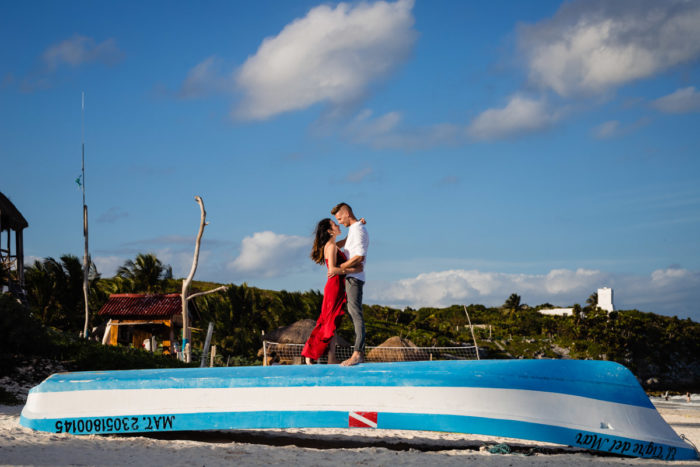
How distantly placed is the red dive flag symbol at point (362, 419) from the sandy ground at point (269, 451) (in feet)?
0.98

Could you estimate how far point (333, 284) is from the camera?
6699mm

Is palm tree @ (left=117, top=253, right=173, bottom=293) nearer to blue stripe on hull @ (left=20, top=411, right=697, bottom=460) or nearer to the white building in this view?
blue stripe on hull @ (left=20, top=411, right=697, bottom=460)

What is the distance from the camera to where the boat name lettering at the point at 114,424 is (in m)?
6.88

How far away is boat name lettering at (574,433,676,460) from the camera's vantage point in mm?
6258

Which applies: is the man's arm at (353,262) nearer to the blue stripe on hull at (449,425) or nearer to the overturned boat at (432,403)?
the overturned boat at (432,403)

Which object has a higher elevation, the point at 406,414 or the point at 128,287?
the point at 128,287

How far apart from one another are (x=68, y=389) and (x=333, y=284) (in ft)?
11.0

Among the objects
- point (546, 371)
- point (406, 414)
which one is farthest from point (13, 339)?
point (546, 371)

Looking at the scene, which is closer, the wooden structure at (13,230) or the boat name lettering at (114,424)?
the boat name lettering at (114,424)

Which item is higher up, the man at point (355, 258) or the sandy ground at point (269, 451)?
the man at point (355, 258)

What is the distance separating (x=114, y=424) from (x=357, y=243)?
342 cm

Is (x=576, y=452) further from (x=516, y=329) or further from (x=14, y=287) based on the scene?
(x=516, y=329)

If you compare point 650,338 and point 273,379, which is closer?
point 273,379

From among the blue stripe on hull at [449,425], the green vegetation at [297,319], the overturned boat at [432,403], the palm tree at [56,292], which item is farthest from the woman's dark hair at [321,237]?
the palm tree at [56,292]
